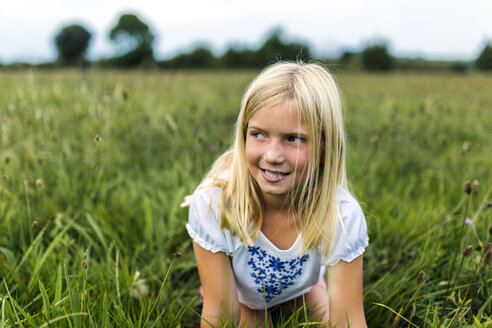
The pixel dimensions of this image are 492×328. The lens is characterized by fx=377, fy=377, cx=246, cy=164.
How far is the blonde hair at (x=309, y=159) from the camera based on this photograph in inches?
50.8

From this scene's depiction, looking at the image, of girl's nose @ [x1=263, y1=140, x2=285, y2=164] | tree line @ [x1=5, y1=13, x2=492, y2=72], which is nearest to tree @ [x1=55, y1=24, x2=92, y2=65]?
tree line @ [x1=5, y1=13, x2=492, y2=72]

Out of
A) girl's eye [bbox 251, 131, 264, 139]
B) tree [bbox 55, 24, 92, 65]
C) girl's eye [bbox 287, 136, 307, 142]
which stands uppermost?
tree [bbox 55, 24, 92, 65]

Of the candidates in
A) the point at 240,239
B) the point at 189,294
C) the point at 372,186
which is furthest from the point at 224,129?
the point at 240,239

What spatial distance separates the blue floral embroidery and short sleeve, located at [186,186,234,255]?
119 millimetres

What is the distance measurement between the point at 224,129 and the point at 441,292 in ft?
8.25

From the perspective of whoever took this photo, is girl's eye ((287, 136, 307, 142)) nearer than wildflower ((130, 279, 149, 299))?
Yes

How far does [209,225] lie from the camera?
4.81ft

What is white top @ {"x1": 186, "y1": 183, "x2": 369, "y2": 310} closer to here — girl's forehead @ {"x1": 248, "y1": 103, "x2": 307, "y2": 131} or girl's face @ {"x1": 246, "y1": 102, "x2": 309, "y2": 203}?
girl's face @ {"x1": 246, "y1": 102, "x2": 309, "y2": 203}

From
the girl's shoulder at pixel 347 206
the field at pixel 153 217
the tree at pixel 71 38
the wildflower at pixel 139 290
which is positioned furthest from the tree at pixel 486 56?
the tree at pixel 71 38

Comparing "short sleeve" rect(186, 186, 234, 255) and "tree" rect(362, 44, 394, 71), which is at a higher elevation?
"tree" rect(362, 44, 394, 71)

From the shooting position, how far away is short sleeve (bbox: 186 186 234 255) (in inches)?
57.6

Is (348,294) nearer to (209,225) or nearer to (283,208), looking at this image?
(283,208)

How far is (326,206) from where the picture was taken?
1422mm

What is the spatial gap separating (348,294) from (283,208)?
404mm
